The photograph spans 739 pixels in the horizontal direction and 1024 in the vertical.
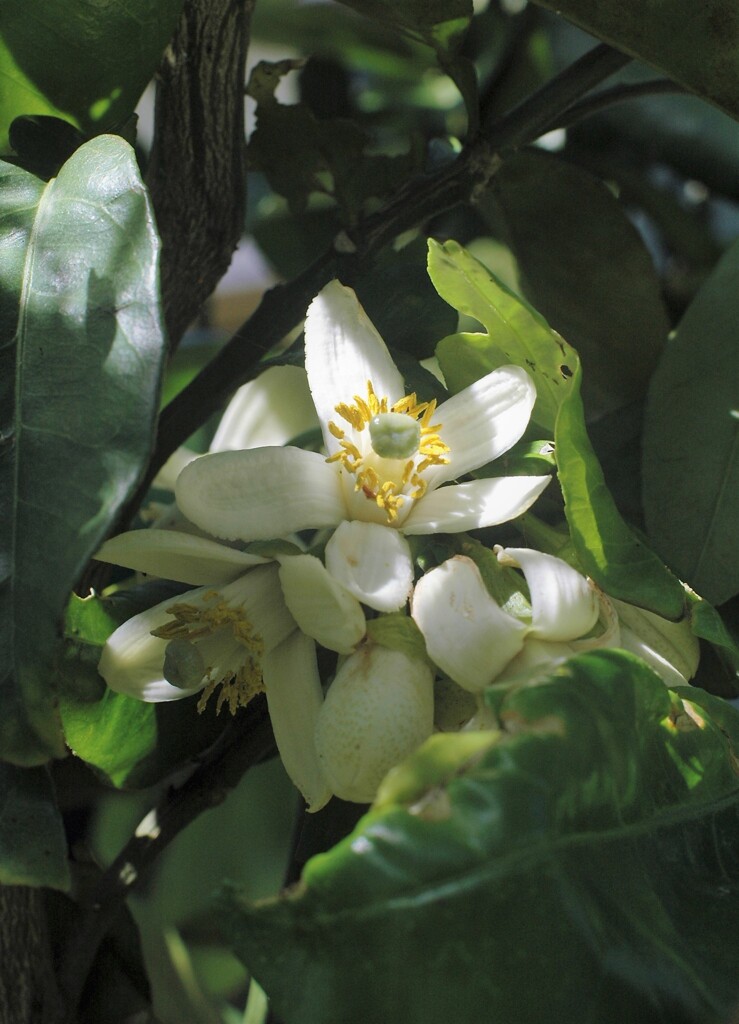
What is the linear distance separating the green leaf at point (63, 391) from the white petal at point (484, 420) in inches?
4.7

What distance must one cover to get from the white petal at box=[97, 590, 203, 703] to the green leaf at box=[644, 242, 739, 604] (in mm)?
227

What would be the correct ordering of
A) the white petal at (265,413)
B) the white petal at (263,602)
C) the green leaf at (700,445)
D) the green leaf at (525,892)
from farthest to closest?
the white petal at (265,413)
the green leaf at (700,445)
the white petal at (263,602)
the green leaf at (525,892)

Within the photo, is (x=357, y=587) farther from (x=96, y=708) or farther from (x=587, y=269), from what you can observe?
(x=587, y=269)

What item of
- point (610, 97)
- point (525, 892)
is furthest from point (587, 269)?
point (525, 892)

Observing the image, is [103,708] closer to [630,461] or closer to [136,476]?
[136,476]

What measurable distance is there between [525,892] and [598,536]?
12 cm

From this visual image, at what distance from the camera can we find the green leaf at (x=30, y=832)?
35cm

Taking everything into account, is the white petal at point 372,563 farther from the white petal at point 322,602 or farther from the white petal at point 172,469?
the white petal at point 172,469

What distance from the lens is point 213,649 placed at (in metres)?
0.39

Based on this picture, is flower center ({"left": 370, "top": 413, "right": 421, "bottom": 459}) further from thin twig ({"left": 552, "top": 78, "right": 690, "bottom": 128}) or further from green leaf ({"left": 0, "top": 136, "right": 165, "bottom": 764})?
thin twig ({"left": 552, "top": 78, "right": 690, "bottom": 128})

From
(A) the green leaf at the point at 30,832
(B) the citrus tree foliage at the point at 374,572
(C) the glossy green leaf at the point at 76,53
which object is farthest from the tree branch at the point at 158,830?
(C) the glossy green leaf at the point at 76,53

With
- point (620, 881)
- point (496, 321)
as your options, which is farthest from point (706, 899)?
point (496, 321)

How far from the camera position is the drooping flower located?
336 mm

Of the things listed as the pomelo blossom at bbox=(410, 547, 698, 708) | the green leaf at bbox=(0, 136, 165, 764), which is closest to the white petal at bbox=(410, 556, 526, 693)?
the pomelo blossom at bbox=(410, 547, 698, 708)
